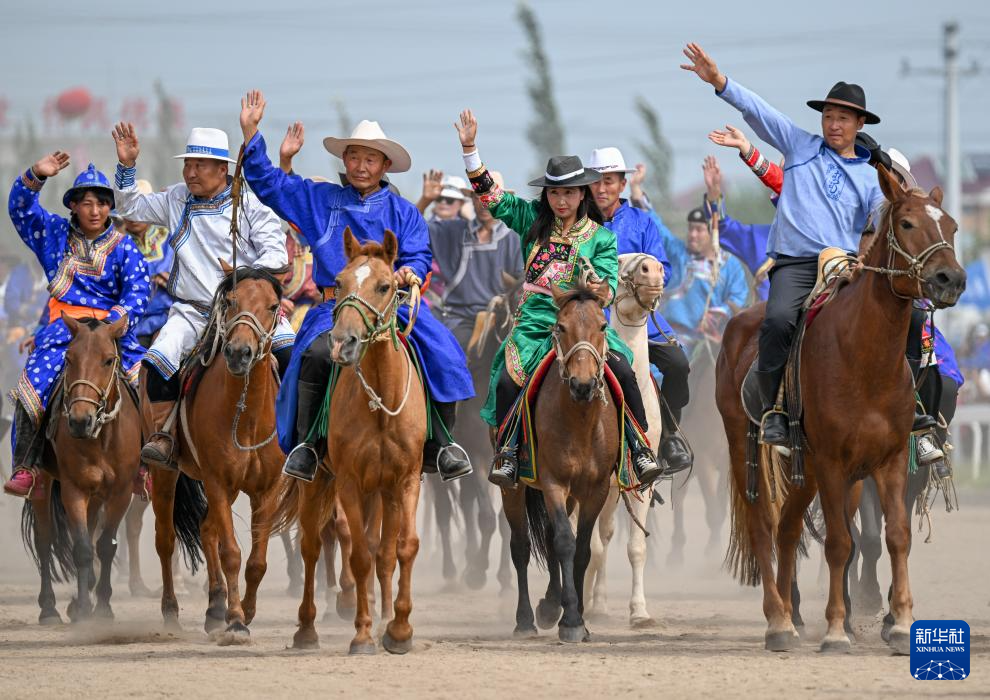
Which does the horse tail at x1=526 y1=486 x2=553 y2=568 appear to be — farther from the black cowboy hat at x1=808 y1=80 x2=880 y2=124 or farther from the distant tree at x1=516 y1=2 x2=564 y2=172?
the distant tree at x1=516 y1=2 x2=564 y2=172

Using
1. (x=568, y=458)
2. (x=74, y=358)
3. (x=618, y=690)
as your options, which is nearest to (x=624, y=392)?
(x=568, y=458)

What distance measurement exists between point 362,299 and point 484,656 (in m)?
2.21

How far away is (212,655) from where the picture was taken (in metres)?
9.53

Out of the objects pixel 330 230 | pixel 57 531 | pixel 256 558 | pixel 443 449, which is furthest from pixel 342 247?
pixel 57 531

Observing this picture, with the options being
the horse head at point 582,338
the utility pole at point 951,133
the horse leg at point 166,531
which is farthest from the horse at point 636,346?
the utility pole at point 951,133

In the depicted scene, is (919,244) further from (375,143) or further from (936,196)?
(375,143)

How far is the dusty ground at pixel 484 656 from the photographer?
8055 mm

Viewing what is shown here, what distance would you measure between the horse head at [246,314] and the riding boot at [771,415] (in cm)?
311

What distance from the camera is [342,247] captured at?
10344mm

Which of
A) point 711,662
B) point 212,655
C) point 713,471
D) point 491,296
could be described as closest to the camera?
point 711,662

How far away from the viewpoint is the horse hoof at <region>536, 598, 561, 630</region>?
10.6m

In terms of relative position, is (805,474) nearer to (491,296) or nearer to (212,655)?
(212,655)

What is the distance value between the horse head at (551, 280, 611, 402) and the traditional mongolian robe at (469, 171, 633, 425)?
15.2 inches

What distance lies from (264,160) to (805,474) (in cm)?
402
